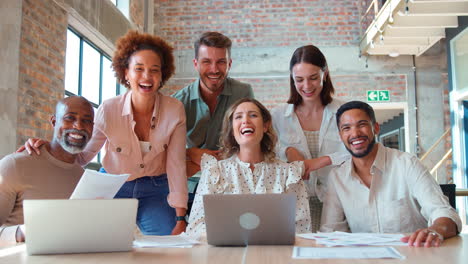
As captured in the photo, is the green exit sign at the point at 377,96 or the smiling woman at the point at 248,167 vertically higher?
the green exit sign at the point at 377,96

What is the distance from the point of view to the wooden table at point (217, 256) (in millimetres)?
1251

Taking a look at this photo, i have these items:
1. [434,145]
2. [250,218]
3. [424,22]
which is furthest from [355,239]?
[434,145]

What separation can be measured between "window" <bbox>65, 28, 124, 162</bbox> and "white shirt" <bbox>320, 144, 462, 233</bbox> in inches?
161

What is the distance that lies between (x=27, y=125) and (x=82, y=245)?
3437 mm

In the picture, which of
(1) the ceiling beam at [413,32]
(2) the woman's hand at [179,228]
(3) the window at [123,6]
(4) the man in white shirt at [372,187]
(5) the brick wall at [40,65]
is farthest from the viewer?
(3) the window at [123,6]

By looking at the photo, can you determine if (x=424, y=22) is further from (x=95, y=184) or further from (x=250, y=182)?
(x=95, y=184)

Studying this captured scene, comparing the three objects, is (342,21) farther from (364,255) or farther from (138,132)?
(364,255)

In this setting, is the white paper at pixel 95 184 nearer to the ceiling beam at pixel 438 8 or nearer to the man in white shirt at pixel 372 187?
the man in white shirt at pixel 372 187

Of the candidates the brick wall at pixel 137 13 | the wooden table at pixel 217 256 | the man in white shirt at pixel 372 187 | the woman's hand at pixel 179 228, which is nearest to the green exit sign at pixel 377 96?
the brick wall at pixel 137 13

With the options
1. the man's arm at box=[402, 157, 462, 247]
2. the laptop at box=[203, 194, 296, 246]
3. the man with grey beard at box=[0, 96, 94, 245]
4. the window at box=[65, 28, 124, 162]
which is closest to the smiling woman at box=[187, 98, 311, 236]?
the man's arm at box=[402, 157, 462, 247]

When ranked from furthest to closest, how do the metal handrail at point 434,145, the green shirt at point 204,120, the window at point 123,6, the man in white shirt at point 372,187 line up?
1. the metal handrail at point 434,145
2. the window at point 123,6
3. the green shirt at point 204,120
4. the man in white shirt at point 372,187

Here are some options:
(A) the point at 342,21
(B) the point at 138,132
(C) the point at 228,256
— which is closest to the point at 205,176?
(B) the point at 138,132

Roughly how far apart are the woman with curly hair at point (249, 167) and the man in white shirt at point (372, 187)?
162 millimetres

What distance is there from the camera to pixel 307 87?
2689 millimetres
